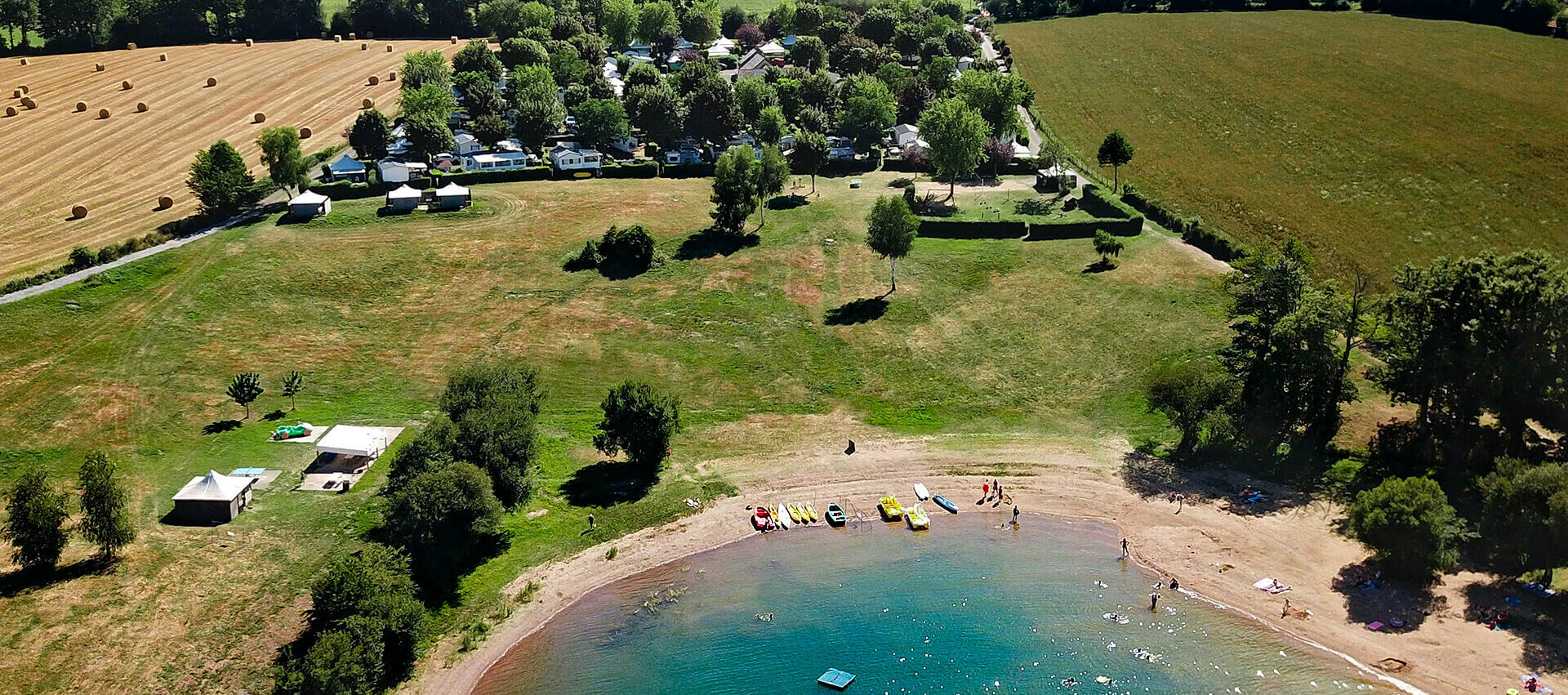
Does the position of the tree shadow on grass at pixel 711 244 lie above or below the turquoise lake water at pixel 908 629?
above

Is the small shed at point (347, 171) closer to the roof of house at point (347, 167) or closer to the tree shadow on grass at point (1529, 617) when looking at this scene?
the roof of house at point (347, 167)

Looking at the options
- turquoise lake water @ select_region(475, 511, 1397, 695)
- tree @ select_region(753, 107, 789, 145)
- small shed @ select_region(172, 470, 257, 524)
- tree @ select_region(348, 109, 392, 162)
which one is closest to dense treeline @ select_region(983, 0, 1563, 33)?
tree @ select_region(753, 107, 789, 145)

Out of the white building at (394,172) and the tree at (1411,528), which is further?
the white building at (394,172)

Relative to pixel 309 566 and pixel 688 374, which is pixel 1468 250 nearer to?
pixel 688 374

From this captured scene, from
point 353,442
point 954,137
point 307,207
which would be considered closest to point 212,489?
point 353,442

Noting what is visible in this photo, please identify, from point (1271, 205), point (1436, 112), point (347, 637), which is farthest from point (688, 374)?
point (1436, 112)

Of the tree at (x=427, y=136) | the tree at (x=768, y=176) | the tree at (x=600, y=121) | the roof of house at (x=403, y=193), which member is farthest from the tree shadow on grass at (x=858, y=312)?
the tree at (x=427, y=136)

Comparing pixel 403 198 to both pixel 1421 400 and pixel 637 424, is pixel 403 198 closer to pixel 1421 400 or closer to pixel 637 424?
pixel 637 424
